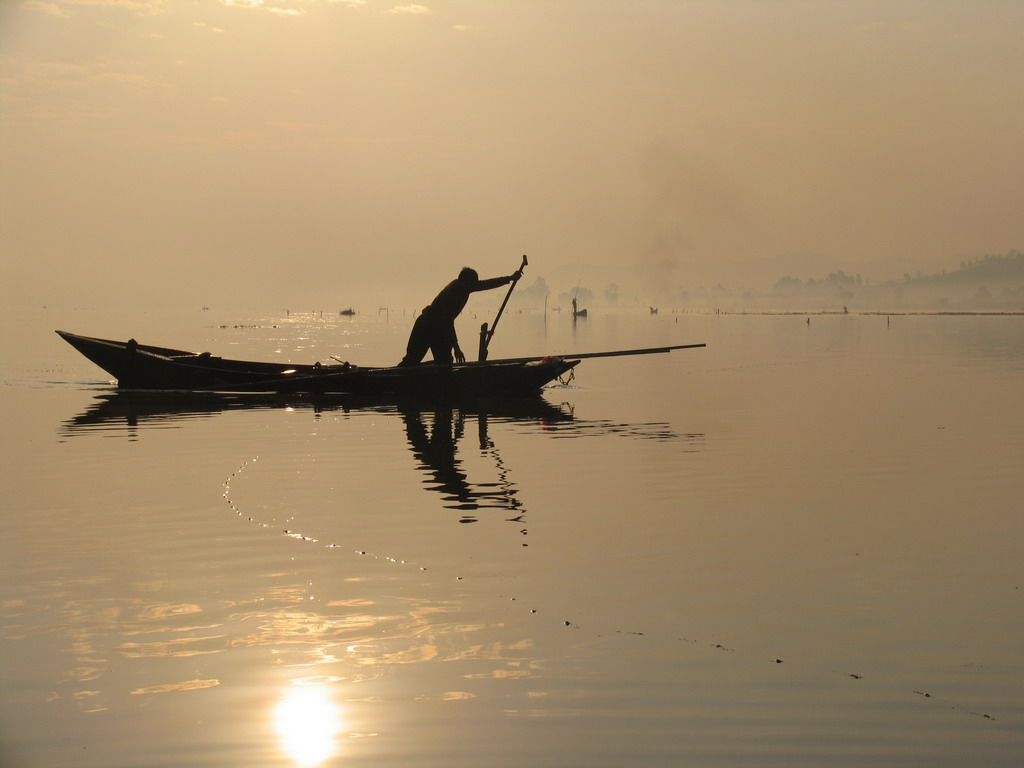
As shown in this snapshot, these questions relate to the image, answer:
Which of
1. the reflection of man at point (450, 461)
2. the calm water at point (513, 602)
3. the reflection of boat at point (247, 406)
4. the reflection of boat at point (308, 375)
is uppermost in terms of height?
the reflection of boat at point (308, 375)

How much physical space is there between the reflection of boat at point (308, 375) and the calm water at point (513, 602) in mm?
7336

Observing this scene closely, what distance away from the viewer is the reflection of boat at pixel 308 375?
93.9 feet

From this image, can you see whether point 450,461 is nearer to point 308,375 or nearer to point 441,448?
point 441,448

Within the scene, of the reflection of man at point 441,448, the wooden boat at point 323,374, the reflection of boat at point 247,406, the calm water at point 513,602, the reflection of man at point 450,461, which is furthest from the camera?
the wooden boat at point 323,374

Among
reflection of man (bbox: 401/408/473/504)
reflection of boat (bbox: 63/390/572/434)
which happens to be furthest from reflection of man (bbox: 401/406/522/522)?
reflection of boat (bbox: 63/390/572/434)

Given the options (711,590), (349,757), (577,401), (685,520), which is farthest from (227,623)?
(577,401)

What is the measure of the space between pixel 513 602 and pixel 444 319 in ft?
65.2

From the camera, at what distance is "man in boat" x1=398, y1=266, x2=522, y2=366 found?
94.3ft

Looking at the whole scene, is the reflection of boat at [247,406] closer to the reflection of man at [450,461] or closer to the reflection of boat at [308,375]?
the reflection of boat at [308,375]

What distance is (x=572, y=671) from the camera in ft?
26.0

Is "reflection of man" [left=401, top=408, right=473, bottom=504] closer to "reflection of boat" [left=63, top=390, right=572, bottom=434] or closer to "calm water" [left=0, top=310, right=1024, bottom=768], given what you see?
"calm water" [left=0, top=310, right=1024, bottom=768]

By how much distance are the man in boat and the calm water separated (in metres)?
7.95

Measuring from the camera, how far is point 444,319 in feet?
95.8

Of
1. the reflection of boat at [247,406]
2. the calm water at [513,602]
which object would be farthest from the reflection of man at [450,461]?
the reflection of boat at [247,406]
